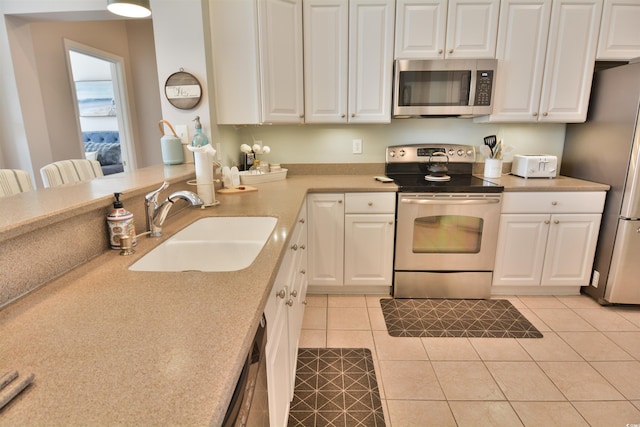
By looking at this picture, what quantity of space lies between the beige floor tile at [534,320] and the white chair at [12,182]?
10.6ft

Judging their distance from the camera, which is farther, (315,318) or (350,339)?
(315,318)

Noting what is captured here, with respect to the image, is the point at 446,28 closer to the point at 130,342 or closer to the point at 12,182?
the point at 130,342

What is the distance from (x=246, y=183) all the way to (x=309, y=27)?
1208 mm

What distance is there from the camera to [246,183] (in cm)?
251

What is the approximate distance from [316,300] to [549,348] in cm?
152

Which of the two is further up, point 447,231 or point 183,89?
point 183,89

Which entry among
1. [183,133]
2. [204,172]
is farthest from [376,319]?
[183,133]

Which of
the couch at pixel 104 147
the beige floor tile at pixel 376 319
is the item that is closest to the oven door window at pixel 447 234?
the beige floor tile at pixel 376 319

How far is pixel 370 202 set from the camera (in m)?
2.48

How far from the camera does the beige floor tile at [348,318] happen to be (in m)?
2.26

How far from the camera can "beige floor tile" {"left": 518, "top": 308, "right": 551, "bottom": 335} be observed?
2.24 m

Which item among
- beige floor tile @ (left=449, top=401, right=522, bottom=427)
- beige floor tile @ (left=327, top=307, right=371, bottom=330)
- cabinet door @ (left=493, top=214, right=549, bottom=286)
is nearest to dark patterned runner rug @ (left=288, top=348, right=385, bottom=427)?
beige floor tile @ (left=327, top=307, right=371, bottom=330)

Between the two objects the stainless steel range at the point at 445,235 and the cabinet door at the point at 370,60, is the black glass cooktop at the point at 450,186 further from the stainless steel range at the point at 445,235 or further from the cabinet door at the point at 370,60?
the cabinet door at the point at 370,60

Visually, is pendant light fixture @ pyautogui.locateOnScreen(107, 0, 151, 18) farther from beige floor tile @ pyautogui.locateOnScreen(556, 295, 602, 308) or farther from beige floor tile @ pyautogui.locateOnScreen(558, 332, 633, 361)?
beige floor tile @ pyautogui.locateOnScreen(556, 295, 602, 308)
